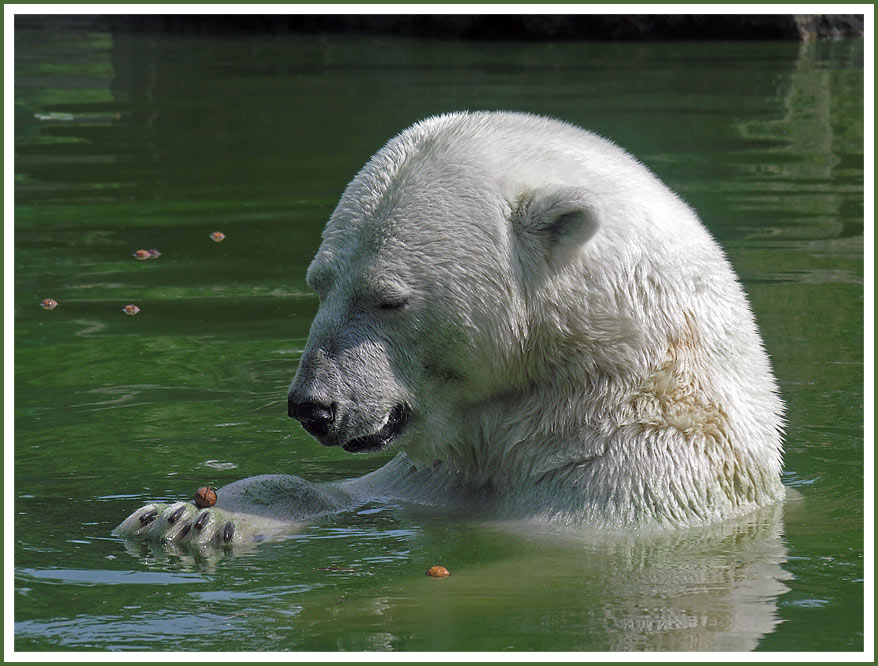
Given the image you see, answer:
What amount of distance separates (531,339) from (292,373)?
2294mm

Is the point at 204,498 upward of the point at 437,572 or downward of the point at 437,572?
upward

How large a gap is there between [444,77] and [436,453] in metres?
12.6

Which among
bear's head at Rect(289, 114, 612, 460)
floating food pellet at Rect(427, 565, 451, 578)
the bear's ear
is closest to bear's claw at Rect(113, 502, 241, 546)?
bear's head at Rect(289, 114, 612, 460)

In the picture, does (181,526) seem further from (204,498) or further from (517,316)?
(517,316)

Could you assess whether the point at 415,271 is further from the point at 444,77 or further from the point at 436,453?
the point at 444,77

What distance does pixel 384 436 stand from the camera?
4504mm

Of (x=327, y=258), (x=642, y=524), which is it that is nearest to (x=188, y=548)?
(x=327, y=258)

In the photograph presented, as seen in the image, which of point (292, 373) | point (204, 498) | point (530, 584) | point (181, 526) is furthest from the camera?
point (292, 373)

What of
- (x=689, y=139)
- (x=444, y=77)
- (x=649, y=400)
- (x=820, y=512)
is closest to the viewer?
(x=649, y=400)

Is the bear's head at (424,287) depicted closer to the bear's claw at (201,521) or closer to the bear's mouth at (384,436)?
the bear's mouth at (384,436)

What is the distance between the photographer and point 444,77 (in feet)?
55.1

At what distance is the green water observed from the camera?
3.79m

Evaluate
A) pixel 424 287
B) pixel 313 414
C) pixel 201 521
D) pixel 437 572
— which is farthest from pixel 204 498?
pixel 424 287

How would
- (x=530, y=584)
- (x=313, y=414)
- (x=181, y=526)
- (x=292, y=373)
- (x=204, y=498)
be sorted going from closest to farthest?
(x=530, y=584), (x=313, y=414), (x=181, y=526), (x=204, y=498), (x=292, y=373)
